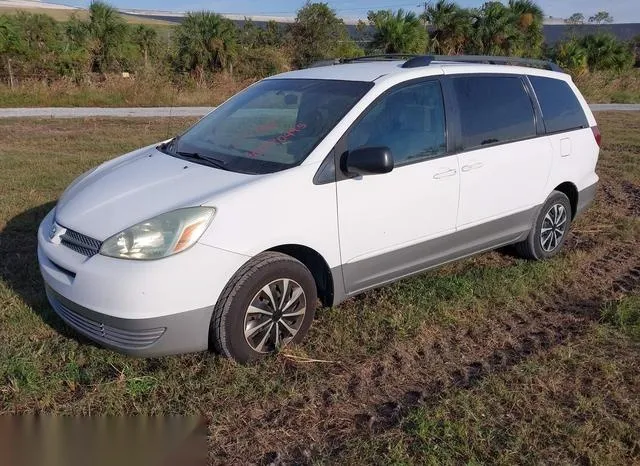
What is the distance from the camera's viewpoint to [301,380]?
348cm

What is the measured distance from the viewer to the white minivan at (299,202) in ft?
10.8

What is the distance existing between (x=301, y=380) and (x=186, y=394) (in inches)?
25.2

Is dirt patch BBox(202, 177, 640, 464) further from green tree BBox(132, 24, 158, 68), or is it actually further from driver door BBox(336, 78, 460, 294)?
green tree BBox(132, 24, 158, 68)

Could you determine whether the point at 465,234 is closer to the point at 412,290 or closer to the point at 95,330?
the point at 412,290

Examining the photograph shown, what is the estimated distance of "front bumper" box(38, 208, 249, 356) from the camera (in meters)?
3.19

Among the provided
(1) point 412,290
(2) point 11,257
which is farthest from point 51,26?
(1) point 412,290

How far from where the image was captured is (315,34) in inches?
967

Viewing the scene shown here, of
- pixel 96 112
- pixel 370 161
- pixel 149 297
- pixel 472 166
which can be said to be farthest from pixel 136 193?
pixel 96 112

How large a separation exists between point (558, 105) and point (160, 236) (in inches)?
149

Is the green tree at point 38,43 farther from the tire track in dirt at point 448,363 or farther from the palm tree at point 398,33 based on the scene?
the tire track in dirt at point 448,363

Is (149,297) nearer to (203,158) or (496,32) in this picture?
(203,158)

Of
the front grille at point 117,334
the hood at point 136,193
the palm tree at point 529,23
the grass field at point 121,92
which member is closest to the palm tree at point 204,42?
the grass field at point 121,92

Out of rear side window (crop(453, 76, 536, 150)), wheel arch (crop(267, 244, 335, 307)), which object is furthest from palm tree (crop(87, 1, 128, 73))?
wheel arch (crop(267, 244, 335, 307))

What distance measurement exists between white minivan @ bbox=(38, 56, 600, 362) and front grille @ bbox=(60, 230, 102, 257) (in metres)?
0.01
